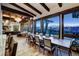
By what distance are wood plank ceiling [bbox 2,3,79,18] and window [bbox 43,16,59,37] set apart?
13 centimetres

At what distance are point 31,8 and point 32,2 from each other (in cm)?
12

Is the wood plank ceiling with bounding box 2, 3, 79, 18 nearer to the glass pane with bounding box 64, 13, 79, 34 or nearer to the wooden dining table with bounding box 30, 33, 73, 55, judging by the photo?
the glass pane with bounding box 64, 13, 79, 34

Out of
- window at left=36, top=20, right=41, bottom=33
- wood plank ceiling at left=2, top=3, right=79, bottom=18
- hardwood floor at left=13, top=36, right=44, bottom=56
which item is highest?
wood plank ceiling at left=2, top=3, right=79, bottom=18

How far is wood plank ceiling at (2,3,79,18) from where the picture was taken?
6.74ft

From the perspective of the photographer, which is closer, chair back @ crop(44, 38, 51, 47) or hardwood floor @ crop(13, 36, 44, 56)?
hardwood floor @ crop(13, 36, 44, 56)

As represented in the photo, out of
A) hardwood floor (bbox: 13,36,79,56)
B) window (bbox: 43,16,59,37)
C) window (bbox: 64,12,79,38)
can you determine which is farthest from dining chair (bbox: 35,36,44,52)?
window (bbox: 64,12,79,38)

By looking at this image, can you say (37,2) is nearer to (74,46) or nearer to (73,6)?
(73,6)

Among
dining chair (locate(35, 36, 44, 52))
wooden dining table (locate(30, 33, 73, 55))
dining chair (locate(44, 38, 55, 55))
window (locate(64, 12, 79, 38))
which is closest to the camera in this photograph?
window (locate(64, 12, 79, 38))

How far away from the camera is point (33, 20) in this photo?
2.23 metres

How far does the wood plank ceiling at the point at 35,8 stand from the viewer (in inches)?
80.9

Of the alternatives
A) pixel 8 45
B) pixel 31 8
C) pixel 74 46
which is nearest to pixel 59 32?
pixel 74 46

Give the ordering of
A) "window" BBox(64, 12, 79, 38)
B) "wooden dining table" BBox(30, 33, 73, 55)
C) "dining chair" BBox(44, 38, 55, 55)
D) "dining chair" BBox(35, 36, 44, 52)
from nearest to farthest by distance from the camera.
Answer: "window" BBox(64, 12, 79, 38) < "wooden dining table" BBox(30, 33, 73, 55) < "dining chair" BBox(44, 38, 55, 55) < "dining chair" BBox(35, 36, 44, 52)

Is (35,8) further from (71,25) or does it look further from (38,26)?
(71,25)

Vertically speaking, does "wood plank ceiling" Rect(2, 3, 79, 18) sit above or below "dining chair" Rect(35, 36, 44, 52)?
above
